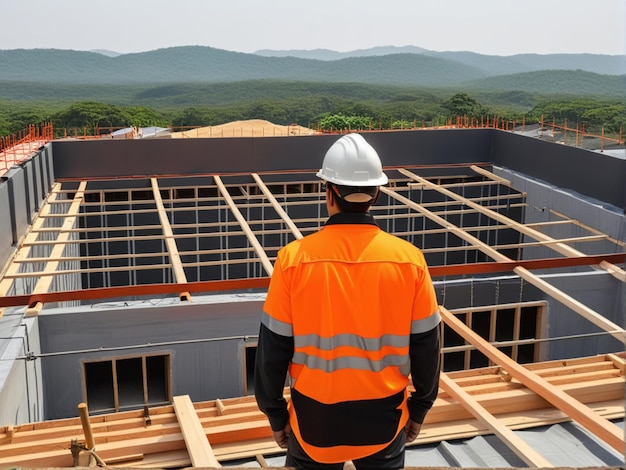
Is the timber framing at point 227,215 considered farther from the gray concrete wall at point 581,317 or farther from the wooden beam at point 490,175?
the gray concrete wall at point 581,317

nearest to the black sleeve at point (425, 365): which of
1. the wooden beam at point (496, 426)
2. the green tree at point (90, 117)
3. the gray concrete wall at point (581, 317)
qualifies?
the wooden beam at point (496, 426)

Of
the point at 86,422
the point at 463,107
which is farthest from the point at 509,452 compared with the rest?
the point at 463,107

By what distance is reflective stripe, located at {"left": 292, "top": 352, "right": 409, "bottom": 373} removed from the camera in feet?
9.43

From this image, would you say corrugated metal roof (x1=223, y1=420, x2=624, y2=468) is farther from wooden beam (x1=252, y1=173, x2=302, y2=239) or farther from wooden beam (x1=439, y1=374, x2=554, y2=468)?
wooden beam (x1=252, y1=173, x2=302, y2=239)

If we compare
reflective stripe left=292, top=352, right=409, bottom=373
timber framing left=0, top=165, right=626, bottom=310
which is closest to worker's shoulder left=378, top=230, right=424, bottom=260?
reflective stripe left=292, top=352, right=409, bottom=373

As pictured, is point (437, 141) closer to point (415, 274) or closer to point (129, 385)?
point (129, 385)

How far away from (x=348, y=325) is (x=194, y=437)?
2.64m

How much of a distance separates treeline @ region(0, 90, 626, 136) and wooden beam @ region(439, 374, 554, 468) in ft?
191

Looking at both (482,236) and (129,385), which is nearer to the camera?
(129,385)

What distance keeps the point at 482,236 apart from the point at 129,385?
12.0m

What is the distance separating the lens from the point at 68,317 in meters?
9.74

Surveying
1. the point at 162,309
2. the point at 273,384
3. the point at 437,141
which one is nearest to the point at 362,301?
the point at 273,384

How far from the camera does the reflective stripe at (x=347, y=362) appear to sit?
113 inches

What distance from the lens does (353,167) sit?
3037 millimetres
